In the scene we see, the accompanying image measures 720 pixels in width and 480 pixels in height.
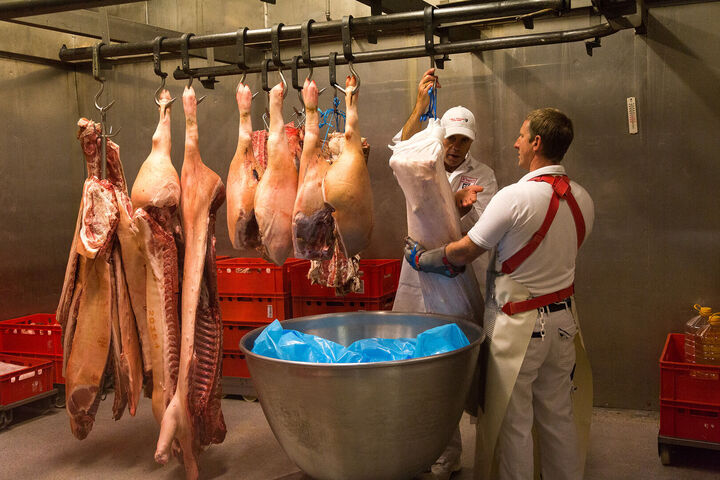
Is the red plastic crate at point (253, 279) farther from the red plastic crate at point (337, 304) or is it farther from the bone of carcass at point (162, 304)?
the bone of carcass at point (162, 304)

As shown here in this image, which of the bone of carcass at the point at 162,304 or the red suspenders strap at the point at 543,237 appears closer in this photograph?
the red suspenders strap at the point at 543,237

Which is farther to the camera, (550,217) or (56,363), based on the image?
(56,363)

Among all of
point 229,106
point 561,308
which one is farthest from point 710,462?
point 229,106

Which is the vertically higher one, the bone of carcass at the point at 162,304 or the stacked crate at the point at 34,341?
the bone of carcass at the point at 162,304

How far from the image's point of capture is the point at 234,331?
200 inches

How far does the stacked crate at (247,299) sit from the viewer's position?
4.91m

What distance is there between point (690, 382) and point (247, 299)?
117 inches

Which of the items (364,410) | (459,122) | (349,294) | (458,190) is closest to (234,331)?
(349,294)

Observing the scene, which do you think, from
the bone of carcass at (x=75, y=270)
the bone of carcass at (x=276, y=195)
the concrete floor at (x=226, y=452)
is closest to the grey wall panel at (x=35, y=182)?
the concrete floor at (x=226, y=452)

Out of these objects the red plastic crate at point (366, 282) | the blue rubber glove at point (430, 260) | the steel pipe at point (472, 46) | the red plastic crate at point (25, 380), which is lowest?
the red plastic crate at point (25, 380)

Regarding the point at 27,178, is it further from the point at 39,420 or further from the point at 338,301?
the point at 338,301

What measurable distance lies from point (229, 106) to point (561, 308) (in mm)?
3733

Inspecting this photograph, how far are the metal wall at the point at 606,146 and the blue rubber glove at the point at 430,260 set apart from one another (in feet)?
7.08

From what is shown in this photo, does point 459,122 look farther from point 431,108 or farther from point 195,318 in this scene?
point 195,318
